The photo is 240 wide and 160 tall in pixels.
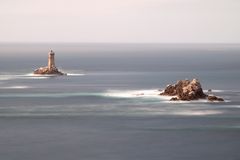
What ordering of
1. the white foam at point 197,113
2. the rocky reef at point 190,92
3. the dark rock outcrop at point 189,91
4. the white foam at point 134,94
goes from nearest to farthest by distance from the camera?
the white foam at point 197,113 → the rocky reef at point 190,92 → the dark rock outcrop at point 189,91 → the white foam at point 134,94

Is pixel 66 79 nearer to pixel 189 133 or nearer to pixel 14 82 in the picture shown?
pixel 14 82

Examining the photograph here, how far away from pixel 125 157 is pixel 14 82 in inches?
3962

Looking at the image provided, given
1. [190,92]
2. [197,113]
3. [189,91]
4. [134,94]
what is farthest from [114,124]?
[134,94]

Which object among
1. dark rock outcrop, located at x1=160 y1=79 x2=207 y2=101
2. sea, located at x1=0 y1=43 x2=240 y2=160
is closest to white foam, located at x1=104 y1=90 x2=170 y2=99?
sea, located at x1=0 y1=43 x2=240 y2=160

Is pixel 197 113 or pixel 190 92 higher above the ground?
pixel 190 92

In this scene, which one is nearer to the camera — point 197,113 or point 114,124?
point 114,124

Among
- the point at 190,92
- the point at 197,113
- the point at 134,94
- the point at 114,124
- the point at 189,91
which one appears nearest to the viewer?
the point at 114,124

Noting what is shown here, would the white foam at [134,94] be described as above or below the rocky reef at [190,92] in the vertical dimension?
below

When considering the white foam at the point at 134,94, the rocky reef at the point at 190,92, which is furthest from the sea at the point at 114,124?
the rocky reef at the point at 190,92

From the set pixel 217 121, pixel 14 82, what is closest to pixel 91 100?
pixel 217 121

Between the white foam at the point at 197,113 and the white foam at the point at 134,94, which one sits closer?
the white foam at the point at 197,113

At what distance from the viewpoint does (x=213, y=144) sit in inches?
3302

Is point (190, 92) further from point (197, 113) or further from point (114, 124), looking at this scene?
point (114, 124)

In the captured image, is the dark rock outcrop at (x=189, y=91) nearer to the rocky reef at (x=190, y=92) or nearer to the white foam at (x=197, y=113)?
the rocky reef at (x=190, y=92)
